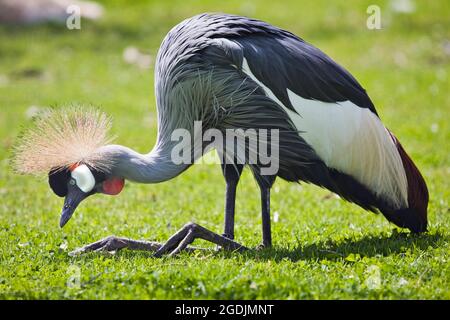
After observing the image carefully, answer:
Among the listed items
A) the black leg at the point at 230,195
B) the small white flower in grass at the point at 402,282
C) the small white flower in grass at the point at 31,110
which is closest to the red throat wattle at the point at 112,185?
the black leg at the point at 230,195

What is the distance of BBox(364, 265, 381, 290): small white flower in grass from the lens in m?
3.65

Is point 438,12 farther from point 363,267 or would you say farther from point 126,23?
point 363,267

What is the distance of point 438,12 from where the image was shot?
1221 centimetres

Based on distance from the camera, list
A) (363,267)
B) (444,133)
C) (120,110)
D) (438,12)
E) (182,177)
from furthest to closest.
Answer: (438,12) → (120,110) → (444,133) → (182,177) → (363,267)

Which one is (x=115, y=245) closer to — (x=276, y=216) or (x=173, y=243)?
(x=173, y=243)

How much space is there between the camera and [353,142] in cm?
436

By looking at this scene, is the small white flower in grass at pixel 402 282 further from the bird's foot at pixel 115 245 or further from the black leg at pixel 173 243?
the bird's foot at pixel 115 245

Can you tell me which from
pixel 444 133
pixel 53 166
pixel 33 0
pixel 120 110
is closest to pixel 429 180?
pixel 444 133

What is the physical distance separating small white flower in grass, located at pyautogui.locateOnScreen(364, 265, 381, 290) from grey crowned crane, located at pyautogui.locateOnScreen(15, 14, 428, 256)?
0.71m

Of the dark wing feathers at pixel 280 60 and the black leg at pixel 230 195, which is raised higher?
the dark wing feathers at pixel 280 60

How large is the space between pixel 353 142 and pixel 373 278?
0.96 metres

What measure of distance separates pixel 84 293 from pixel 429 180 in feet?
12.3

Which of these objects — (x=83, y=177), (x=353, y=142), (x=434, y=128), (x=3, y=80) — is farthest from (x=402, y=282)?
(x=3, y=80)

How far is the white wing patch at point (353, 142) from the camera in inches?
168
